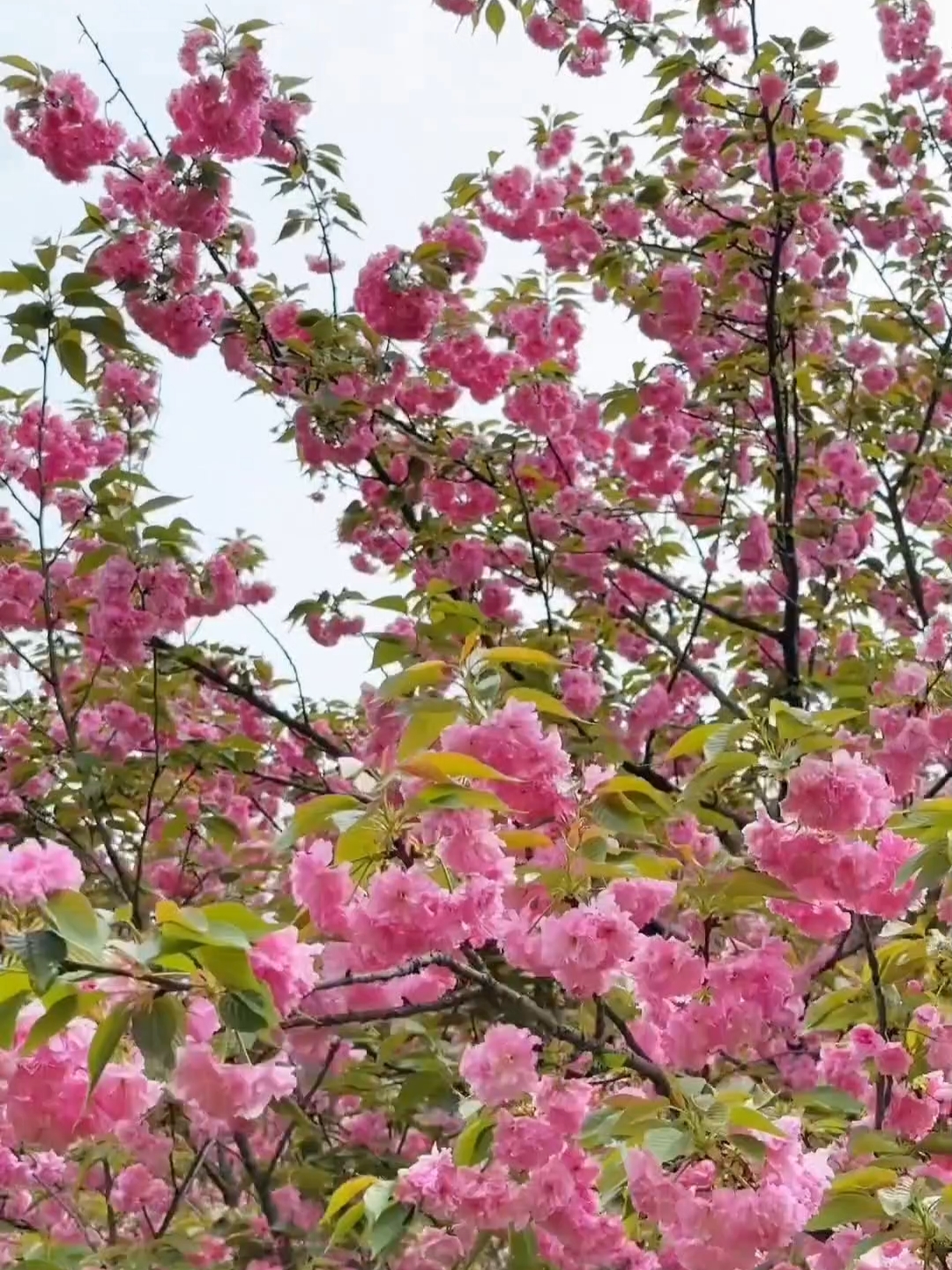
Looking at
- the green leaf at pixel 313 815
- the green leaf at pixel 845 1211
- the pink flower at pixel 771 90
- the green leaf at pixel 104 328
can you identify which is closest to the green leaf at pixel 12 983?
the green leaf at pixel 313 815

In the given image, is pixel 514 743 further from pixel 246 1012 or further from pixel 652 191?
pixel 652 191

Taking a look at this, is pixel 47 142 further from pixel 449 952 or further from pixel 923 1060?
pixel 923 1060

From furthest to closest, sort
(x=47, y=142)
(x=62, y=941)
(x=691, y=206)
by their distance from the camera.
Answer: (x=691, y=206)
(x=47, y=142)
(x=62, y=941)

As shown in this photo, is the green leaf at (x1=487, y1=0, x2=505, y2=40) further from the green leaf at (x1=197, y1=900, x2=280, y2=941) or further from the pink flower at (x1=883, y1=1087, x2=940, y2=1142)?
the green leaf at (x1=197, y1=900, x2=280, y2=941)

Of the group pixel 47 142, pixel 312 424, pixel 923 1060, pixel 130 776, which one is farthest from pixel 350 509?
pixel 923 1060

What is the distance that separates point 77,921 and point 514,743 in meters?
0.64

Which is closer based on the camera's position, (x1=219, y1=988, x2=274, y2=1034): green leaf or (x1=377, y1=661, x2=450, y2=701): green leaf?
(x1=219, y1=988, x2=274, y2=1034): green leaf

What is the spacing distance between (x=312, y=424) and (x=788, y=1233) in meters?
3.10

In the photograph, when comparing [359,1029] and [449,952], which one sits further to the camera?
[359,1029]

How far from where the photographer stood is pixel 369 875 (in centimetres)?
169

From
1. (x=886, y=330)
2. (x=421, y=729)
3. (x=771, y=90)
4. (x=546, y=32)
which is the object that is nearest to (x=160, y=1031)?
(x=421, y=729)

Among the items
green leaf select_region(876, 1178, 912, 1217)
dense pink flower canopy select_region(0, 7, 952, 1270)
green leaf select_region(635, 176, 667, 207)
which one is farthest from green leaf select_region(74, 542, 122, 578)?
green leaf select_region(876, 1178, 912, 1217)

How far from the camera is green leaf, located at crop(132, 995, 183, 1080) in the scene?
129cm

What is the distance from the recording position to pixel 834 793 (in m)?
1.80
